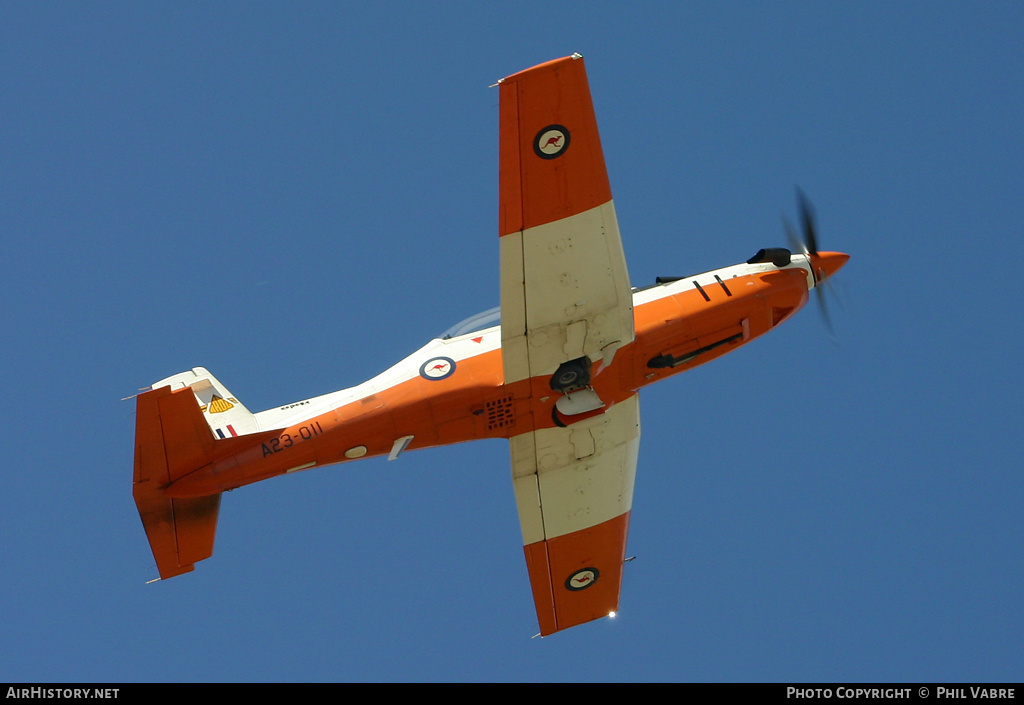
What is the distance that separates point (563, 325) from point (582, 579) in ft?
19.6

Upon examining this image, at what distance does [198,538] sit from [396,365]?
3845 millimetres

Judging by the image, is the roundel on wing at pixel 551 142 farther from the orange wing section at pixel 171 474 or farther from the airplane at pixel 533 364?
the orange wing section at pixel 171 474

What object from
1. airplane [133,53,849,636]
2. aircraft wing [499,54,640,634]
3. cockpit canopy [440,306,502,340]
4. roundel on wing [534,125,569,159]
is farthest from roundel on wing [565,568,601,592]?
roundel on wing [534,125,569,159]

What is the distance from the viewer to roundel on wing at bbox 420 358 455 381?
1794 centimetres

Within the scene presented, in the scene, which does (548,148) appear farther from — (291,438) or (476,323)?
(291,438)

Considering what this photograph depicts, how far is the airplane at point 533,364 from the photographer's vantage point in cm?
1609

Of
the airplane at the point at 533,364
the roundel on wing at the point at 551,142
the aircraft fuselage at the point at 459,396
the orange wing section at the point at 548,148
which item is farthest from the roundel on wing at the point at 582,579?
the roundel on wing at the point at 551,142

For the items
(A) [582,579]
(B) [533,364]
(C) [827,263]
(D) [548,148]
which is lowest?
(A) [582,579]

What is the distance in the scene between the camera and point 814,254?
19.9 m

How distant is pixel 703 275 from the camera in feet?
62.7

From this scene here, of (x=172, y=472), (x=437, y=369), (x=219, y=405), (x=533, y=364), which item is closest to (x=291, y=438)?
(x=172, y=472)

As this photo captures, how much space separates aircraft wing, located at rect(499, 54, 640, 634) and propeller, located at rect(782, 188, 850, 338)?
364 centimetres
